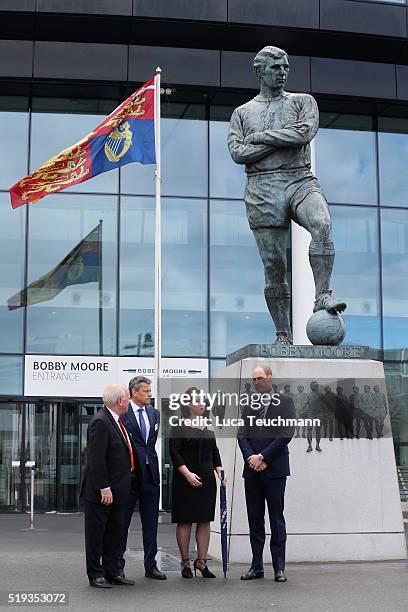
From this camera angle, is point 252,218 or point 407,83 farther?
point 407,83

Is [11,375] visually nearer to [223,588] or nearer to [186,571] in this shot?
[186,571]

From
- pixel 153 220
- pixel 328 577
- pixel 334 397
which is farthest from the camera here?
pixel 153 220

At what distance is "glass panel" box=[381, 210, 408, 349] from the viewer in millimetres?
24250

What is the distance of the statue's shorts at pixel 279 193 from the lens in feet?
34.7

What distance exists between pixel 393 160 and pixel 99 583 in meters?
18.8

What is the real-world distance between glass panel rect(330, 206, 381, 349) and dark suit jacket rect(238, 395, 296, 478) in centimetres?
1543

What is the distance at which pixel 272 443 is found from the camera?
341 inches

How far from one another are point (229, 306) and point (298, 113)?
515 inches

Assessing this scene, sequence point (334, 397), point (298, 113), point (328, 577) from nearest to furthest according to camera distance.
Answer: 1. point (328, 577)
2. point (334, 397)
3. point (298, 113)

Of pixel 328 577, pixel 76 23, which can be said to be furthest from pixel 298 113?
pixel 76 23

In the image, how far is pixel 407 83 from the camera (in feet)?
79.5

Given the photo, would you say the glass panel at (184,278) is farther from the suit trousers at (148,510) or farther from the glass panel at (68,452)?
the suit trousers at (148,510)

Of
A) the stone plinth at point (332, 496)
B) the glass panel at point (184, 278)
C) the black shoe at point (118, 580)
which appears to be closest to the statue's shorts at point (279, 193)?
the stone plinth at point (332, 496)

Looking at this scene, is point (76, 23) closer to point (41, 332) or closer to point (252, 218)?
point (41, 332)
